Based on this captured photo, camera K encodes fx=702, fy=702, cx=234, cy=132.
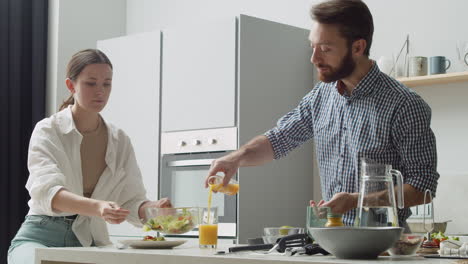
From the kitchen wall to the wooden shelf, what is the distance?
0.08m

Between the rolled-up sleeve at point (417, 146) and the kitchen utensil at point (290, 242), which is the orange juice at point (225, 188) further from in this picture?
the rolled-up sleeve at point (417, 146)

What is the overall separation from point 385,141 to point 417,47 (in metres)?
1.60

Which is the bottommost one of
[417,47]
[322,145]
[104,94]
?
[322,145]

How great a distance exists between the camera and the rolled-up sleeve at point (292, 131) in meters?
2.79

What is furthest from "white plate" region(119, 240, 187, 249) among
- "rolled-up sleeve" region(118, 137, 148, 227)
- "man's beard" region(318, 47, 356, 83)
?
"man's beard" region(318, 47, 356, 83)

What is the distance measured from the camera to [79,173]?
9.18 feet

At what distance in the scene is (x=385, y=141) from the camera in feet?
8.26

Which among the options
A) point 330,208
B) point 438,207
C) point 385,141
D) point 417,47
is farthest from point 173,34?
point 330,208

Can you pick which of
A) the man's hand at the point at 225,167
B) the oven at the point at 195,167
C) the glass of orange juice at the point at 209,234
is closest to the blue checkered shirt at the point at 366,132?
the man's hand at the point at 225,167

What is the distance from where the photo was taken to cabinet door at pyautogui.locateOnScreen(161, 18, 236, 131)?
410 centimetres

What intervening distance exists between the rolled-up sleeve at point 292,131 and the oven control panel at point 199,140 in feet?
3.88

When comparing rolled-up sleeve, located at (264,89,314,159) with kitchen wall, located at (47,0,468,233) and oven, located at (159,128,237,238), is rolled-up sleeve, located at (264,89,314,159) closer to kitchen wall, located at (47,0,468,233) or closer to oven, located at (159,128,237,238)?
oven, located at (159,128,237,238)

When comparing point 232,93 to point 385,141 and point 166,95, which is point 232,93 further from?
point 385,141

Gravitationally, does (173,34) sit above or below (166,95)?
above
